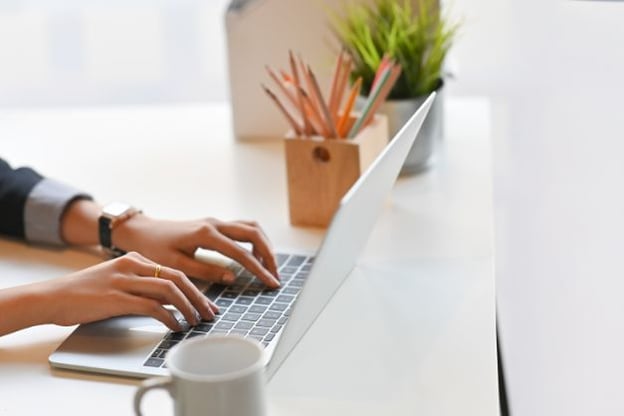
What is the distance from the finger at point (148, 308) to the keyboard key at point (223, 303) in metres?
0.08

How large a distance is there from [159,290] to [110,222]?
0.25m

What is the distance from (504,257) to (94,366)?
119cm

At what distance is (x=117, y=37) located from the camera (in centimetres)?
250

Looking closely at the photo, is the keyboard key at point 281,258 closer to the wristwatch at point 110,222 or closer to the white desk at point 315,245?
the white desk at point 315,245

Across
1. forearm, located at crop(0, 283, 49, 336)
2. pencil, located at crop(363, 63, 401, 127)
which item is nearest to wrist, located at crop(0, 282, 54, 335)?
forearm, located at crop(0, 283, 49, 336)

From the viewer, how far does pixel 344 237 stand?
3.31 ft

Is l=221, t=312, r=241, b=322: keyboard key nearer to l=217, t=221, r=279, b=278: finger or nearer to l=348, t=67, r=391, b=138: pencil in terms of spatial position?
l=217, t=221, r=279, b=278: finger

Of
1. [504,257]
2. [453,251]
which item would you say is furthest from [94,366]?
[504,257]

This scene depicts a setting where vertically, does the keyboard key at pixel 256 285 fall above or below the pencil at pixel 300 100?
below

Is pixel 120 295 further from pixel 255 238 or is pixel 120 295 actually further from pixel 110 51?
pixel 110 51

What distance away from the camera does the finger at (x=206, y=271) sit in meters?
1.14

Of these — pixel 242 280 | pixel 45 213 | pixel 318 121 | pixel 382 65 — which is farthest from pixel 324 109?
pixel 45 213

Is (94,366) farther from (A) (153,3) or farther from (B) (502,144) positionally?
(A) (153,3)

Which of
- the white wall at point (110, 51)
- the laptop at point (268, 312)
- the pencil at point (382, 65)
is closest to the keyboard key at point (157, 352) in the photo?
the laptop at point (268, 312)
